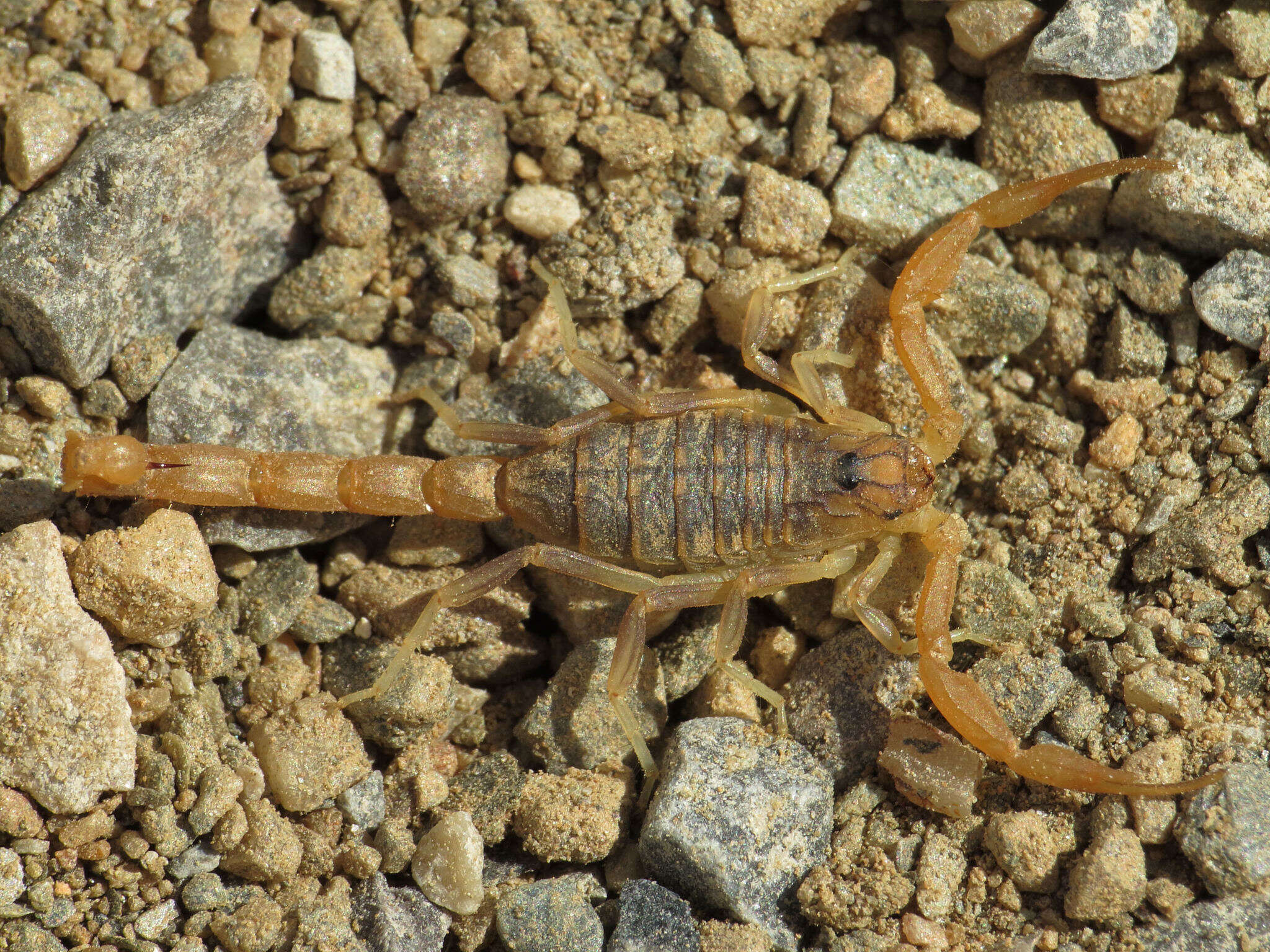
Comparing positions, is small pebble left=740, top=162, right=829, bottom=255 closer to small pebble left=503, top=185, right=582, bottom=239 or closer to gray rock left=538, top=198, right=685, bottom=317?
gray rock left=538, top=198, right=685, bottom=317

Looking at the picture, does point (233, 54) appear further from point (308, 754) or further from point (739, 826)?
point (739, 826)

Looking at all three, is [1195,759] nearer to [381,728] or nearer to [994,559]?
[994,559]

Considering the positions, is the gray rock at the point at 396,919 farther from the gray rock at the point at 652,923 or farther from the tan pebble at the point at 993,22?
the tan pebble at the point at 993,22

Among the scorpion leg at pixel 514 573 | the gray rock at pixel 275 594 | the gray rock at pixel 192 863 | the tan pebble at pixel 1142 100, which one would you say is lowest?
the gray rock at pixel 192 863

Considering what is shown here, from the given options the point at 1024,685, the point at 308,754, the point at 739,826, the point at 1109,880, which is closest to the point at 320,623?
the point at 308,754

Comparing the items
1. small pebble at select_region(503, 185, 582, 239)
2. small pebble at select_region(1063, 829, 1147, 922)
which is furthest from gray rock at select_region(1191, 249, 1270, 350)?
small pebble at select_region(503, 185, 582, 239)

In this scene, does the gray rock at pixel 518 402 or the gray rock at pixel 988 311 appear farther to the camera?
the gray rock at pixel 518 402

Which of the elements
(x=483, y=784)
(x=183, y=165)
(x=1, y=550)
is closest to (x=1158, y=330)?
(x=483, y=784)

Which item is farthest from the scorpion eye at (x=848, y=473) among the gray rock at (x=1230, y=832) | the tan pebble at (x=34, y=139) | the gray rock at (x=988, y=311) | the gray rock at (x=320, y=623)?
the tan pebble at (x=34, y=139)
